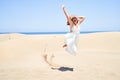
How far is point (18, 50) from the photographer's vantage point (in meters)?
12.7

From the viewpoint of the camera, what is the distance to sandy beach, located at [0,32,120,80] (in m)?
6.81

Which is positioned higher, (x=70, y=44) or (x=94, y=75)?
(x=70, y=44)

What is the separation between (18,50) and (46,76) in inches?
250

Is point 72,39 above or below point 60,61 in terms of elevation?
above

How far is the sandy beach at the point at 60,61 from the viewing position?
22.3ft

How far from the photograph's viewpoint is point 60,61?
995cm

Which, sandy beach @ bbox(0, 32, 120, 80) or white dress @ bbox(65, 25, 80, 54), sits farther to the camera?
sandy beach @ bbox(0, 32, 120, 80)

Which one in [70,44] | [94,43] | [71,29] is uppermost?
[71,29]

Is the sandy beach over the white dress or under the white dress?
under

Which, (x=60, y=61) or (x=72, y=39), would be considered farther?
(x=60, y=61)

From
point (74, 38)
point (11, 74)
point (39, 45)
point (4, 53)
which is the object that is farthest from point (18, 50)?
point (74, 38)

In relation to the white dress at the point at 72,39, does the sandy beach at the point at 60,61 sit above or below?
below

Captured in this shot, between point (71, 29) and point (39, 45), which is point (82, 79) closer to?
point (71, 29)

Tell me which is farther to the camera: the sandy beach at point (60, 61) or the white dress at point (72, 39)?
the sandy beach at point (60, 61)
